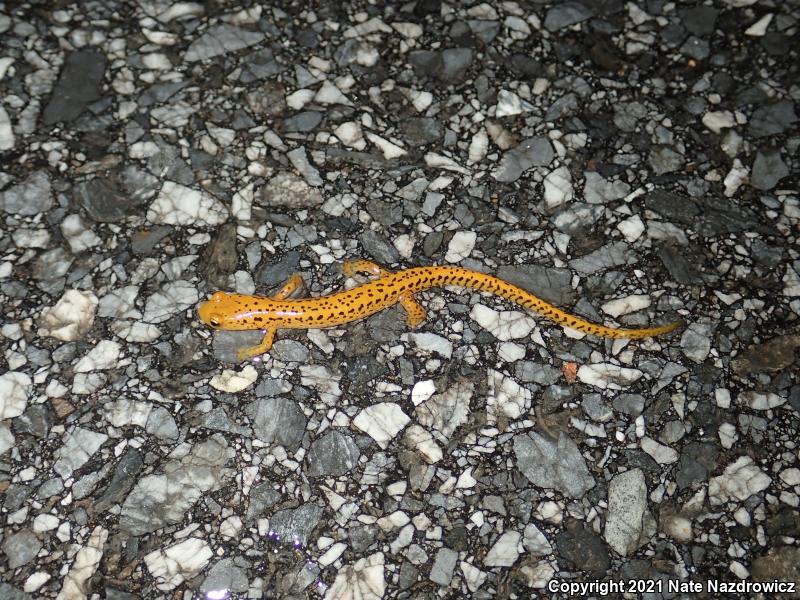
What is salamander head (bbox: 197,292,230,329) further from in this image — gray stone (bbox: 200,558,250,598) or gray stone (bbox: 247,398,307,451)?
gray stone (bbox: 200,558,250,598)

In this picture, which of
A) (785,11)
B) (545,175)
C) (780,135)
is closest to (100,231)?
(545,175)

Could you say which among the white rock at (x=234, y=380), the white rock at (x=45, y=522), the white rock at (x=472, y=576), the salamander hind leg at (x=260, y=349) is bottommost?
the white rock at (x=472, y=576)

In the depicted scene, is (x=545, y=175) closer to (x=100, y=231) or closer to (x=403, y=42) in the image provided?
(x=403, y=42)

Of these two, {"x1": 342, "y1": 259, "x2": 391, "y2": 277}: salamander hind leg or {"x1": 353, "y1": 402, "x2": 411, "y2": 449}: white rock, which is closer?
{"x1": 353, "y1": 402, "x2": 411, "y2": 449}: white rock

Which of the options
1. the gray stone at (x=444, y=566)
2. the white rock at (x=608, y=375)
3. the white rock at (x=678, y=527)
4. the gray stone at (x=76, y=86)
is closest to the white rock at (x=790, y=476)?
the white rock at (x=678, y=527)

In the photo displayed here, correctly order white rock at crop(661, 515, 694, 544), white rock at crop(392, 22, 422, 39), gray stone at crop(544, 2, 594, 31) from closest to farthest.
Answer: white rock at crop(661, 515, 694, 544) → white rock at crop(392, 22, 422, 39) → gray stone at crop(544, 2, 594, 31)

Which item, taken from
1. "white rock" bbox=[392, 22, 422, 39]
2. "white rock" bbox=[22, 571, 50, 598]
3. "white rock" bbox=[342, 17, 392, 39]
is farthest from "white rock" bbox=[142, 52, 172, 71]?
"white rock" bbox=[22, 571, 50, 598]

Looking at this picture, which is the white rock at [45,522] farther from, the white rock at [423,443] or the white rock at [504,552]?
the white rock at [504,552]
